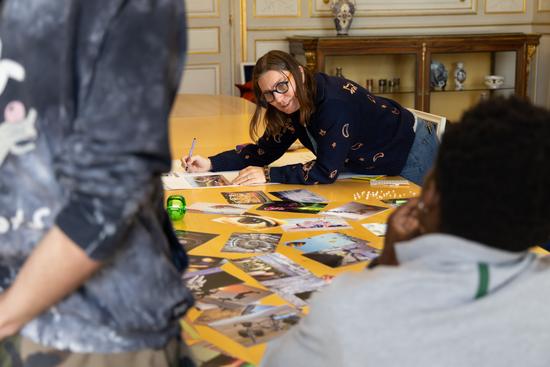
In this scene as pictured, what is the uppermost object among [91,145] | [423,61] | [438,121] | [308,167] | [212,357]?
[91,145]

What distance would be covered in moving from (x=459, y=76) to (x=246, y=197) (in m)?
4.56

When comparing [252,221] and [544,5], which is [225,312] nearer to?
[252,221]

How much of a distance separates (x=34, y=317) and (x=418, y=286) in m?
0.45

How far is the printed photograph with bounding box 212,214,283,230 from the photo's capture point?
203 cm

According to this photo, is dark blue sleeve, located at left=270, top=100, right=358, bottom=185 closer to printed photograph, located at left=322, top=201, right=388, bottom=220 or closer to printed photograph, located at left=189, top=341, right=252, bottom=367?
printed photograph, located at left=322, top=201, right=388, bottom=220

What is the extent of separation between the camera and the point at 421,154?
272 cm

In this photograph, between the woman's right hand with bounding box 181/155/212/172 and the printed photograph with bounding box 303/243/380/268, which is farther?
the woman's right hand with bounding box 181/155/212/172

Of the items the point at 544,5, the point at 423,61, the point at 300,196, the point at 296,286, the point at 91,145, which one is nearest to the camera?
the point at 91,145

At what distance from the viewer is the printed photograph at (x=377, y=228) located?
1932 mm

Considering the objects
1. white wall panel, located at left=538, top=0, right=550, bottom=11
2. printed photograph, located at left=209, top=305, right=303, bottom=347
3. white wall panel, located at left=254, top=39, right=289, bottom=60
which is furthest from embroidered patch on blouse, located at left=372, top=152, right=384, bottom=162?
white wall panel, located at left=538, top=0, right=550, bottom=11

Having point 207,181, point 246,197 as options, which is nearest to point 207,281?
point 246,197

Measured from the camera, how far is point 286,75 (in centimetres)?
250

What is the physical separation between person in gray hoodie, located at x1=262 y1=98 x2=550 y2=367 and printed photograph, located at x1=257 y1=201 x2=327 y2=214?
1.24m

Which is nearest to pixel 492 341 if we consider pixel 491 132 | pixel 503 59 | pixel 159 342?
pixel 491 132
